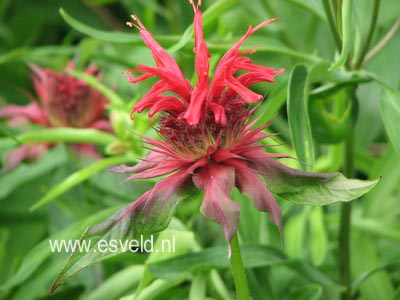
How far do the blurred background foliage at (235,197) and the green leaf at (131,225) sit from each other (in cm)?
17

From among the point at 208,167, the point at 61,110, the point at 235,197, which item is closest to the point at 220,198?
the point at 208,167

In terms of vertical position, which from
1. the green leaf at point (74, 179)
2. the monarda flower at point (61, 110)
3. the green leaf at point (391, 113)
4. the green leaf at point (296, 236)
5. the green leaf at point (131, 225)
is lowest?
the green leaf at point (296, 236)

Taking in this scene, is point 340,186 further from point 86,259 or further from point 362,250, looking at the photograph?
point 362,250

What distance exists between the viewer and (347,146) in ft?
2.76

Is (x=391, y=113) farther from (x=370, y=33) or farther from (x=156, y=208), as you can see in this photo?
(x=156, y=208)

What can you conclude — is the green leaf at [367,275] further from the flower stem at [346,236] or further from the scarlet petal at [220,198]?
the scarlet petal at [220,198]

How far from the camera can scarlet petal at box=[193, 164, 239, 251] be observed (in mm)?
552

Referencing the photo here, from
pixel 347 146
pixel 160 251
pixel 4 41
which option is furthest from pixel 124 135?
pixel 4 41

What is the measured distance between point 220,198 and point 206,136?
0.07 metres

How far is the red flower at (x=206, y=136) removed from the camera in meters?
0.58

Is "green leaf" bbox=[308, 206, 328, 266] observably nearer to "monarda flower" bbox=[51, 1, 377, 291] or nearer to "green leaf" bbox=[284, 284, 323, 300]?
"green leaf" bbox=[284, 284, 323, 300]

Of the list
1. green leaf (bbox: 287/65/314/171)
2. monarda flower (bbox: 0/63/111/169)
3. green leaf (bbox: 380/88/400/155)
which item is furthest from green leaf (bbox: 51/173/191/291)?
monarda flower (bbox: 0/63/111/169)

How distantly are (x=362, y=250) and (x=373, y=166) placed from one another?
0.39 ft

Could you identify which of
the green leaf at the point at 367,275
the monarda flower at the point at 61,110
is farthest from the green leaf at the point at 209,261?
the monarda flower at the point at 61,110
